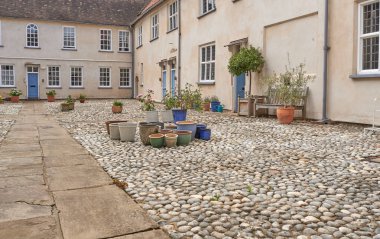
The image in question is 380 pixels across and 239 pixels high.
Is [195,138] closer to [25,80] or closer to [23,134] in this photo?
[23,134]

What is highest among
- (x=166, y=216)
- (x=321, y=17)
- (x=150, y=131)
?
(x=321, y=17)

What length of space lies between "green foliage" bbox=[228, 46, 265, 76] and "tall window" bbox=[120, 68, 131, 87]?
20443 millimetres

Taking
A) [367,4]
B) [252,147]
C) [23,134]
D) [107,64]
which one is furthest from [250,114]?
[107,64]

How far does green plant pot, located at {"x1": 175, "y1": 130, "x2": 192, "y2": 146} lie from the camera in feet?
24.9

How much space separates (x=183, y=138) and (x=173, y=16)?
1575 centimetres

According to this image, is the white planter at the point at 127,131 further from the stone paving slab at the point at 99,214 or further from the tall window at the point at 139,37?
the tall window at the point at 139,37

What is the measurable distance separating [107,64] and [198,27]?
51.1 feet

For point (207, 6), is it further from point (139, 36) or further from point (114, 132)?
Answer: point (139, 36)

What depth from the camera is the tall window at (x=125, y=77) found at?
32625mm

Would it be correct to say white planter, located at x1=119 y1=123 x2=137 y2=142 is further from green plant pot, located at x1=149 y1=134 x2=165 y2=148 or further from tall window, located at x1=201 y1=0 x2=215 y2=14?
tall window, located at x1=201 y1=0 x2=215 y2=14

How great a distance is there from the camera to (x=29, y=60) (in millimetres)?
29484

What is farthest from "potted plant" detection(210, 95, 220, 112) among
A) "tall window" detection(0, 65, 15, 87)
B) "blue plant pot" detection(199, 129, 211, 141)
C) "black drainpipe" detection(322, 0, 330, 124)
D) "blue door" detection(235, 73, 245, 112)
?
"tall window" detection(0, 65, 15, 87)

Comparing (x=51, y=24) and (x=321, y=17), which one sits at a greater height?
(x=51, y=24)

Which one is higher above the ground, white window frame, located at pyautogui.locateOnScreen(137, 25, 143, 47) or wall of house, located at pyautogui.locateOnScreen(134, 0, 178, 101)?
white window frame, located at pyautogui.locateOnScreen(137, 25, 143, 47)
